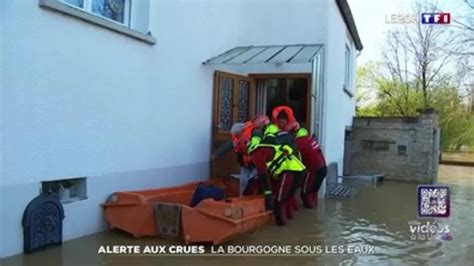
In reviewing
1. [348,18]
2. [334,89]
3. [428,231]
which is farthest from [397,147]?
[428,231]

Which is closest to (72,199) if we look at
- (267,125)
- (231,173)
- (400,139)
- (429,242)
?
(267,125)

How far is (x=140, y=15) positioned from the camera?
7.37 metres

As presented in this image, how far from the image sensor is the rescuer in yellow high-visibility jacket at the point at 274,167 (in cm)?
696

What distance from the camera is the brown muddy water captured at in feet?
17.7

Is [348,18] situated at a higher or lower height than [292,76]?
higher

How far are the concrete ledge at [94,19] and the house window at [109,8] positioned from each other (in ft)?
1.08

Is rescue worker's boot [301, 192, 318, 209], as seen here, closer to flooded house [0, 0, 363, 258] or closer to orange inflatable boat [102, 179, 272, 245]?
flooded house [0, 0, 363, 258]

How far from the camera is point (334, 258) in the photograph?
18.8ft

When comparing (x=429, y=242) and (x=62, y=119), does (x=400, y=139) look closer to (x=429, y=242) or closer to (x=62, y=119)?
(x=429, y=242)

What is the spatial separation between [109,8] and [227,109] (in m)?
3.58

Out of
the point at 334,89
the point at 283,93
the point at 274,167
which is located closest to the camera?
the point at 274,167

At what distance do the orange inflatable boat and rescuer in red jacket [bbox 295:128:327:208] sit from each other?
2.38 metres

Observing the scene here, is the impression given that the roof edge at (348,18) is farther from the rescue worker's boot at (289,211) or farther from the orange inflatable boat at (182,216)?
the orange inflatable boat at (182,216)

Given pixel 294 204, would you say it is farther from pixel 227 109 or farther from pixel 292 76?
pixel 292 76
